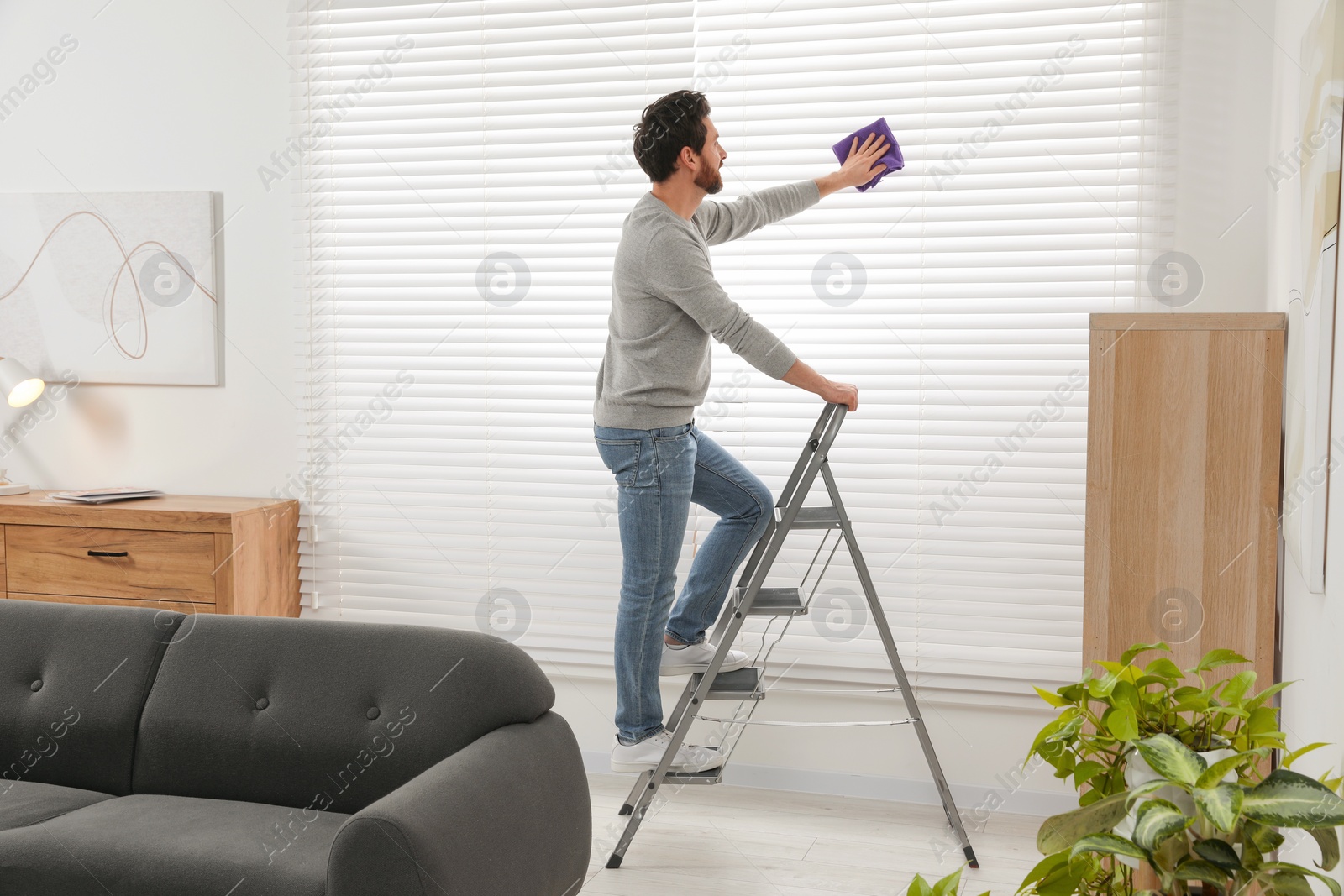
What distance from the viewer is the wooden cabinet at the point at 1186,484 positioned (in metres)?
2.24

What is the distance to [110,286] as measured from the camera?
12.3 ft

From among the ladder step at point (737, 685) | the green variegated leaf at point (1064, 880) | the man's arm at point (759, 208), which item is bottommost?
the ladder step at point (737, 685)

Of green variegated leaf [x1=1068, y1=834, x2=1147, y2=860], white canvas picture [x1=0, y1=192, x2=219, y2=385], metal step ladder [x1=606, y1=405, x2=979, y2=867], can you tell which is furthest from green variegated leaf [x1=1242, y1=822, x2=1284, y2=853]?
white canvas picture [x1=0, y1=192, x2=219, y2=385]

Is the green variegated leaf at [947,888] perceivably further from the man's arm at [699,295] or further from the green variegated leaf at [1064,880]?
the man's arm at [699,295]

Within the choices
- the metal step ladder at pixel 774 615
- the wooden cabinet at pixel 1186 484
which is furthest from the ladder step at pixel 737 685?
the wooden cabinet at pixel 1186 484

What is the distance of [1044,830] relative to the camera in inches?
46.1

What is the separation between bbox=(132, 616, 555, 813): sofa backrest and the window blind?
1.24m

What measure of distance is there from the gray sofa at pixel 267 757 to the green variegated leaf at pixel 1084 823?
931 mm

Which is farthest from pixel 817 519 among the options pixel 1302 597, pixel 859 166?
pixel 1302 597

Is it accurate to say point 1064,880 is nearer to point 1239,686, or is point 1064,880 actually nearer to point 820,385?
point 1239,686

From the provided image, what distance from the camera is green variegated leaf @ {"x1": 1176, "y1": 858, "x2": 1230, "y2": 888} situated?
984 mm

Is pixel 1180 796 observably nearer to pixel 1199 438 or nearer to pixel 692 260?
pixel 1199 438

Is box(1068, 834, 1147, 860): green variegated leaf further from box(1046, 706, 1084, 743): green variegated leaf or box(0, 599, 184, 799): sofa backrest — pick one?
box(0, 599, 184, 799): sofa backrest

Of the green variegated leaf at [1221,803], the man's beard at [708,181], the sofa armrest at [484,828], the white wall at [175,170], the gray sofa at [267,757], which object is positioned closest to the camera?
the green variegated leaf at [1221,803]
